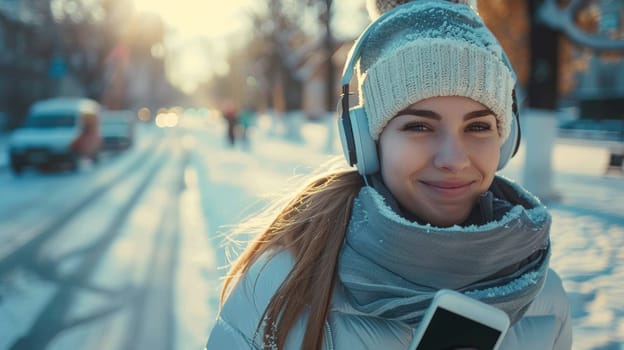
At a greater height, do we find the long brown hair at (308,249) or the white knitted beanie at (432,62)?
the white knitted beanie at (432,62)

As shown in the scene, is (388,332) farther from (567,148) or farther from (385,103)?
(567,148)

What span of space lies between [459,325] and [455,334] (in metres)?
0.02

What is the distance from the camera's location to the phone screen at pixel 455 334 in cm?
108

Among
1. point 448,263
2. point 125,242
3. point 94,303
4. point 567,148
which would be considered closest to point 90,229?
point 125,242

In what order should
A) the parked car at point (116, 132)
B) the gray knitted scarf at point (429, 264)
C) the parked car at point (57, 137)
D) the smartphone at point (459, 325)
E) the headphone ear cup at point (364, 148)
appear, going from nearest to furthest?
the smartphone at point (459, 325) < the gray knitted scarf at point (429, 264) < the headphone ear cup at point (364, 148) < the parked car at point (57, 137) < the parked car at point (116, 132)

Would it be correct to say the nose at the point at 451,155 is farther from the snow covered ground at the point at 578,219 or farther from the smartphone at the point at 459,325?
the snow covered ground at the point at 578,219

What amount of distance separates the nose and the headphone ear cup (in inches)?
7.2

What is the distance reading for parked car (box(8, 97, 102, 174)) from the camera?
1620cm

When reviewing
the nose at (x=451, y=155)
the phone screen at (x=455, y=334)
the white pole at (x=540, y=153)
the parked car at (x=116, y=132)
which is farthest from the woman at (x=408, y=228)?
the parked car at (x=116, y=132)

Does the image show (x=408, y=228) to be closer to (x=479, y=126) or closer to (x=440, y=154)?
(x=440, y=154)

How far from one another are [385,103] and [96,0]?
139 ft

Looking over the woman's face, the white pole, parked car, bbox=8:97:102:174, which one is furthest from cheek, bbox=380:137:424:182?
parked car, bbox=8:97:102:174

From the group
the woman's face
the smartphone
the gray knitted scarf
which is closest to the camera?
the smartphone

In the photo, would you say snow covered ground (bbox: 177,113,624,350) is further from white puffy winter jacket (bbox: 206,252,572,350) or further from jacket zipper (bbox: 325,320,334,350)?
jacket zipper (bbox: 325,320,334,350)
